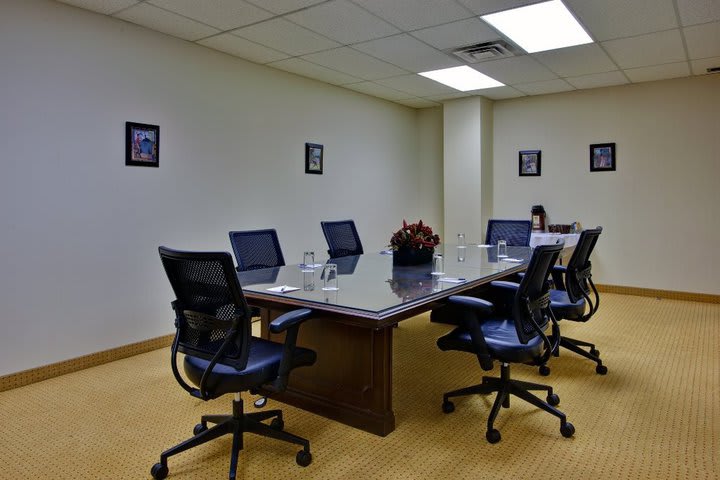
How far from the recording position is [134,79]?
3932 mm

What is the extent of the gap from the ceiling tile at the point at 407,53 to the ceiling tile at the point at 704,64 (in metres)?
2.48

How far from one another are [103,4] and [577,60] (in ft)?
14.3

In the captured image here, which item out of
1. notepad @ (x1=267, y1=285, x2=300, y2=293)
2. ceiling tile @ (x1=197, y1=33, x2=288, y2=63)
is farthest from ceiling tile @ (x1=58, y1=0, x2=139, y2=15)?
notepad @ (x1=267, y1=285, x2=300, y2=293)

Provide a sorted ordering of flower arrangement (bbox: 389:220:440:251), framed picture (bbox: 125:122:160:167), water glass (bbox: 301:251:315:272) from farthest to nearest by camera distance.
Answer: framed picture (bbox: 125:122:160:167) → flower arrangement (bbox: 389:220:440:251) → water glass (bbox: 301:251:315:272)

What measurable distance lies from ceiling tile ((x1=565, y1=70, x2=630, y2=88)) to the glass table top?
9.02 ft

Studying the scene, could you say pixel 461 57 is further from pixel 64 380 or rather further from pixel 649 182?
pixel 64 380

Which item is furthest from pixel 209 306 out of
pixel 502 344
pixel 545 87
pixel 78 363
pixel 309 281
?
pixel 545 87

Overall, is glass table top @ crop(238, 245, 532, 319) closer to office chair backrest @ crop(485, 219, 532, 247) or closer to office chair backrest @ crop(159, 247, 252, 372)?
office chair backrest @ crop(159, 247, 252, 372)

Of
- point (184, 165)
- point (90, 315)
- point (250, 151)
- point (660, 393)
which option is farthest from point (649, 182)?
point (90, 315)

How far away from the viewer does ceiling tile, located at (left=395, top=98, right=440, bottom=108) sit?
7.01 meters

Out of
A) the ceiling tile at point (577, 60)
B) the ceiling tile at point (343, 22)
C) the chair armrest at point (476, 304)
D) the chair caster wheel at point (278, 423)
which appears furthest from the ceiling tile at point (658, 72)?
the chair caster wheel at point (278, 423)

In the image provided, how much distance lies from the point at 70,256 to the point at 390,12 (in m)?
3.02

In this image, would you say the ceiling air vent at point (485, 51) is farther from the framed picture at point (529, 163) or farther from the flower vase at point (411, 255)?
the framed picture at point (529, 163)

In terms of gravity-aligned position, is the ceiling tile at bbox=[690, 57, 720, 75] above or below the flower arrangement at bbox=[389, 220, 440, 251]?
above
